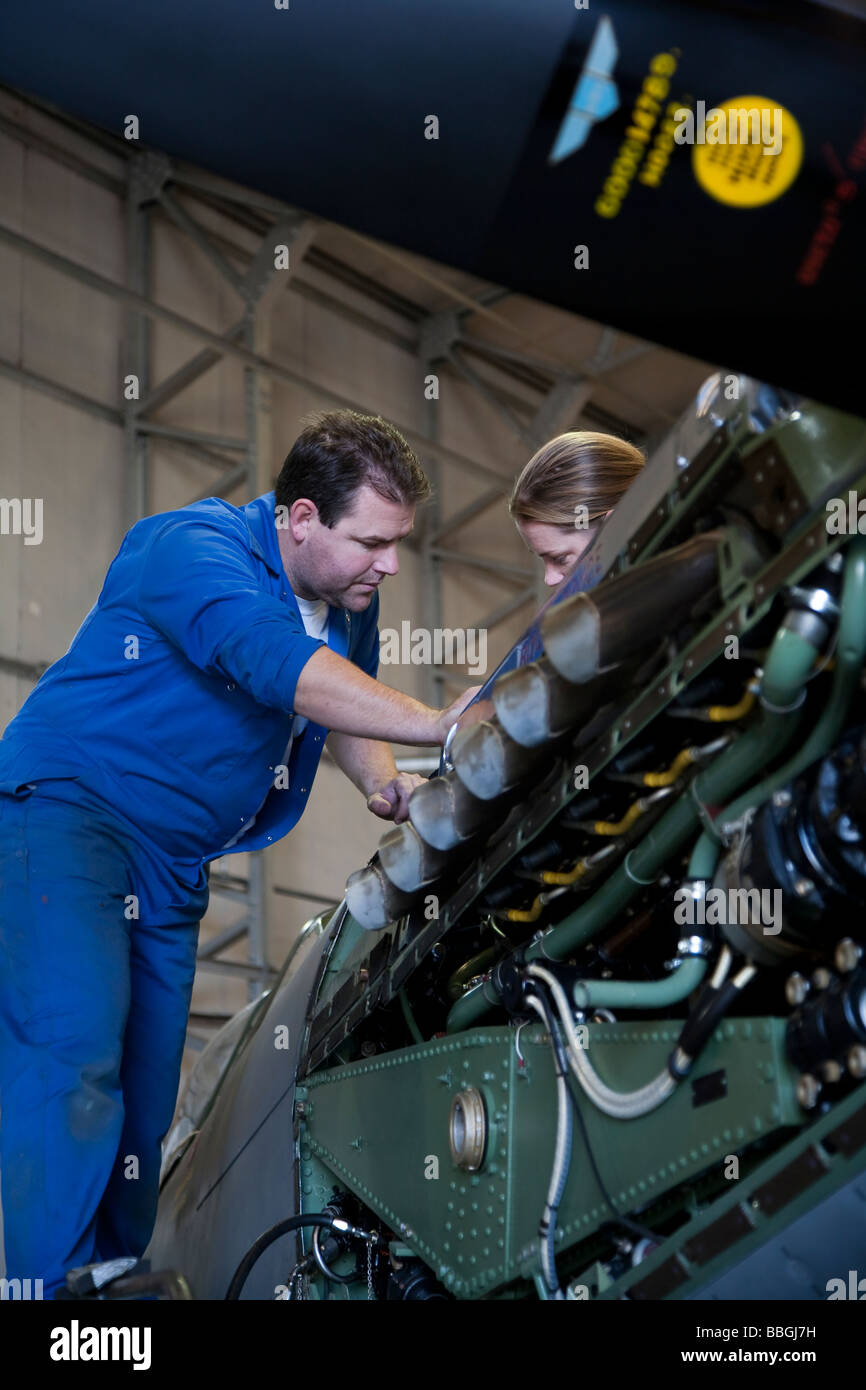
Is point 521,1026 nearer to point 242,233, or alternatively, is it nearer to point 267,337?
point 267,337

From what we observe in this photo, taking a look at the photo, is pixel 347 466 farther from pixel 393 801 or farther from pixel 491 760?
pixel 491 760

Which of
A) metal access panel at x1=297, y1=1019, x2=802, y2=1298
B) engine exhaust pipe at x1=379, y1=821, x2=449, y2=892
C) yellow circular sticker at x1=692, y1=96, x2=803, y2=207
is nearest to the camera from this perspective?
yellow circular sticker at x1=692, y1=96, x2=803, y2=207

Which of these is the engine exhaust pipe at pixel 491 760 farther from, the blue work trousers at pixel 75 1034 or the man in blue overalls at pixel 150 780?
the blue work trousers at pixel 75 1034

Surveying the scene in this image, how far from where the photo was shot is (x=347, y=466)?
329cm

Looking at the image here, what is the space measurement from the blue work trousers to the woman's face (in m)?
1.22

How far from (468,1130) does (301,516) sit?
5.46ft

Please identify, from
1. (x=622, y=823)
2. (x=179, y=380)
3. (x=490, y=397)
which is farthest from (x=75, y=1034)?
(x=490, y=397)

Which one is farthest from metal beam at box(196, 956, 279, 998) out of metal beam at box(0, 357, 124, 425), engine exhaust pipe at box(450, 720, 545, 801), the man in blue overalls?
engine exhaust pipe at box(450, 720, 545, 801)

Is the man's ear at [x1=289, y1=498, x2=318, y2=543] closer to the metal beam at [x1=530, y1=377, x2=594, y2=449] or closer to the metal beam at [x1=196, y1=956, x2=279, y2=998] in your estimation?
the metal beam at [x1=196, y1=956, x2=279, y2=998]

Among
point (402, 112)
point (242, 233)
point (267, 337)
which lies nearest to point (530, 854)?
point (402, 112)

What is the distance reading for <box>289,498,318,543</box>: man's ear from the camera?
3348 mm

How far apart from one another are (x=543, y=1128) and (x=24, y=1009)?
3.89ft

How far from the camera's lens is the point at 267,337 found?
37.8 ft

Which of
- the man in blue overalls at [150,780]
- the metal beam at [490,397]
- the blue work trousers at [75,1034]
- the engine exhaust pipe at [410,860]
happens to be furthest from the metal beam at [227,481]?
the engine exhaust pipe at [410,860]
